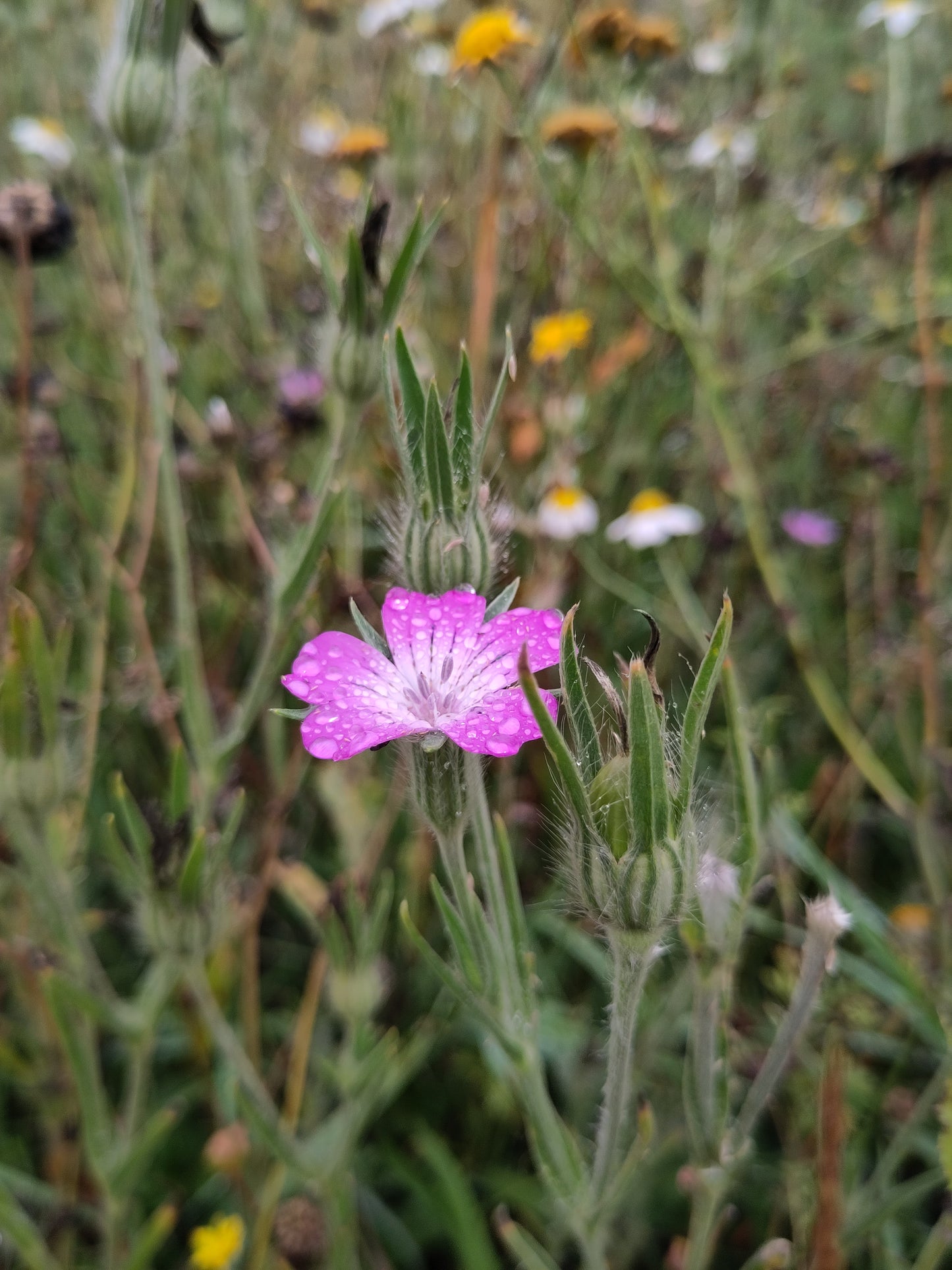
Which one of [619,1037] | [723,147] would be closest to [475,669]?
[619,1037]

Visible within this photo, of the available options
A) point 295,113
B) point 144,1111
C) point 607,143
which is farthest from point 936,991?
point 295,113

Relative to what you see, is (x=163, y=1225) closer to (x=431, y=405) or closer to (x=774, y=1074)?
(x=774, y=1074)

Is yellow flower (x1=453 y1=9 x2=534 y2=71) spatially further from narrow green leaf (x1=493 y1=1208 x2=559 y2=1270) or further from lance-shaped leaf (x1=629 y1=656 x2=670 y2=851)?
narrow green leaf (x1=493 y1=1208 x2=559 y2=1270)

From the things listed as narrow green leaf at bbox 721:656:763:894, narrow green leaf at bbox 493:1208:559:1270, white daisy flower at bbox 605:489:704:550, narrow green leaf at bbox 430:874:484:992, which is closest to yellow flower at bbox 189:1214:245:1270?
narrow green leaf at bbox 493:1208:559:1270

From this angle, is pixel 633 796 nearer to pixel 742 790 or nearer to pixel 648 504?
pixel 742 790

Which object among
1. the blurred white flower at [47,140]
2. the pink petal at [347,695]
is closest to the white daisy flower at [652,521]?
the pink petal at [347,695]

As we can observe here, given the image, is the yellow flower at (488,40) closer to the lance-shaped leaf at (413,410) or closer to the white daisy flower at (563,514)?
the white daisy flower at (563,514)

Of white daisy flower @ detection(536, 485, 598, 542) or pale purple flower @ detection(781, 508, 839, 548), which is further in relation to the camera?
pale purple flower @ detection(781, 508, 839, 548)
